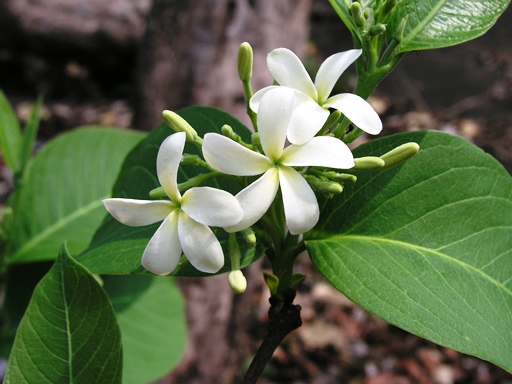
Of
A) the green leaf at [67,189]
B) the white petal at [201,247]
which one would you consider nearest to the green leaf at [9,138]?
the green leaf at [67,189]

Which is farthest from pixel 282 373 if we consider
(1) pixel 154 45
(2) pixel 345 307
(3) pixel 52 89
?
(3) pixel 52 89

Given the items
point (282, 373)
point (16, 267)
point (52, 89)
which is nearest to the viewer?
point (16, 267)

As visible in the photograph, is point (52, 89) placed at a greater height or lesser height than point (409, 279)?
lesser

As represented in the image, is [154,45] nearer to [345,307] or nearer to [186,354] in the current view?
[186,354]

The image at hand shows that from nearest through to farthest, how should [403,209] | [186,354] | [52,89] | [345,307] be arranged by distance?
[403,209] → [186,354] → [345,307] → [52,89]

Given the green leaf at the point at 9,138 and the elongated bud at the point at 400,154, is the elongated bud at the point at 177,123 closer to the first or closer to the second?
the elongated bud at the point at 400,154
